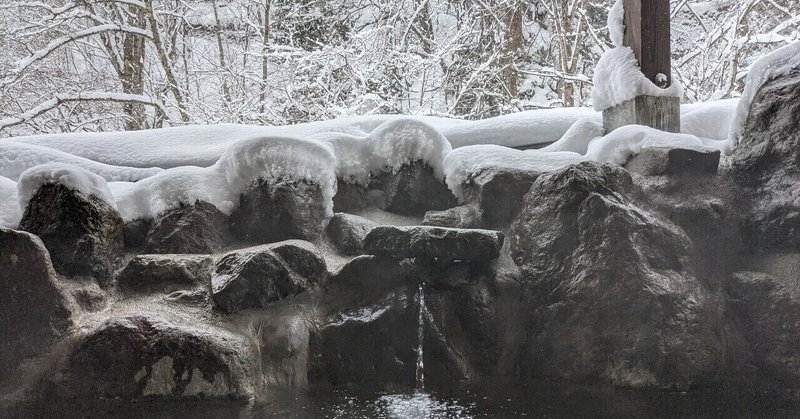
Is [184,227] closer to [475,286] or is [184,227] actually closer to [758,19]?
[475,286]

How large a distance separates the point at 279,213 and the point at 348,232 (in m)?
0.41

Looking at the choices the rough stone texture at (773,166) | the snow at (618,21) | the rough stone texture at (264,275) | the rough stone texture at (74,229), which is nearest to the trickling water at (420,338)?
the rough stone texture at (264,275)

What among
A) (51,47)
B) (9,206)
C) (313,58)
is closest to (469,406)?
(9,206)

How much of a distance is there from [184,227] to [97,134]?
1.50m

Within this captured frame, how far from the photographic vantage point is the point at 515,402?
2.86 meters

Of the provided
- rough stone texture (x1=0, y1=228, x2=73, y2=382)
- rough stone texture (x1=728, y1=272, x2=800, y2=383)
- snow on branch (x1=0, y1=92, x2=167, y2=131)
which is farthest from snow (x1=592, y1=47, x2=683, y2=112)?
snow on branch (x1=0, y1=92, x2=167, y2=131)

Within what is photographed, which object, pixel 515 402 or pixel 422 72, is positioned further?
pixel 422 72

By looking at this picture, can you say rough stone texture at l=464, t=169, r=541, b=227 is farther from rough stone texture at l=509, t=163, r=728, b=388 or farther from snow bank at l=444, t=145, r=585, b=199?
rough stone texture at l=509, t=163, r=728, b=388

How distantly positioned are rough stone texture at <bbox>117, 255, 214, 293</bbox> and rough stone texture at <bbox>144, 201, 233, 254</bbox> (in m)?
0.26

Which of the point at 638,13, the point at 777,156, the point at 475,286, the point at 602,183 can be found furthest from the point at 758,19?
the point at 475,286

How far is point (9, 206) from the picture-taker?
388 centimetres

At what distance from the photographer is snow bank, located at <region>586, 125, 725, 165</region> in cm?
403

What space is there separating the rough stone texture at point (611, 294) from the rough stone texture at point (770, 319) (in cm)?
14

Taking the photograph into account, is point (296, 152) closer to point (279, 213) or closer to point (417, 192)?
point (279, 213)
